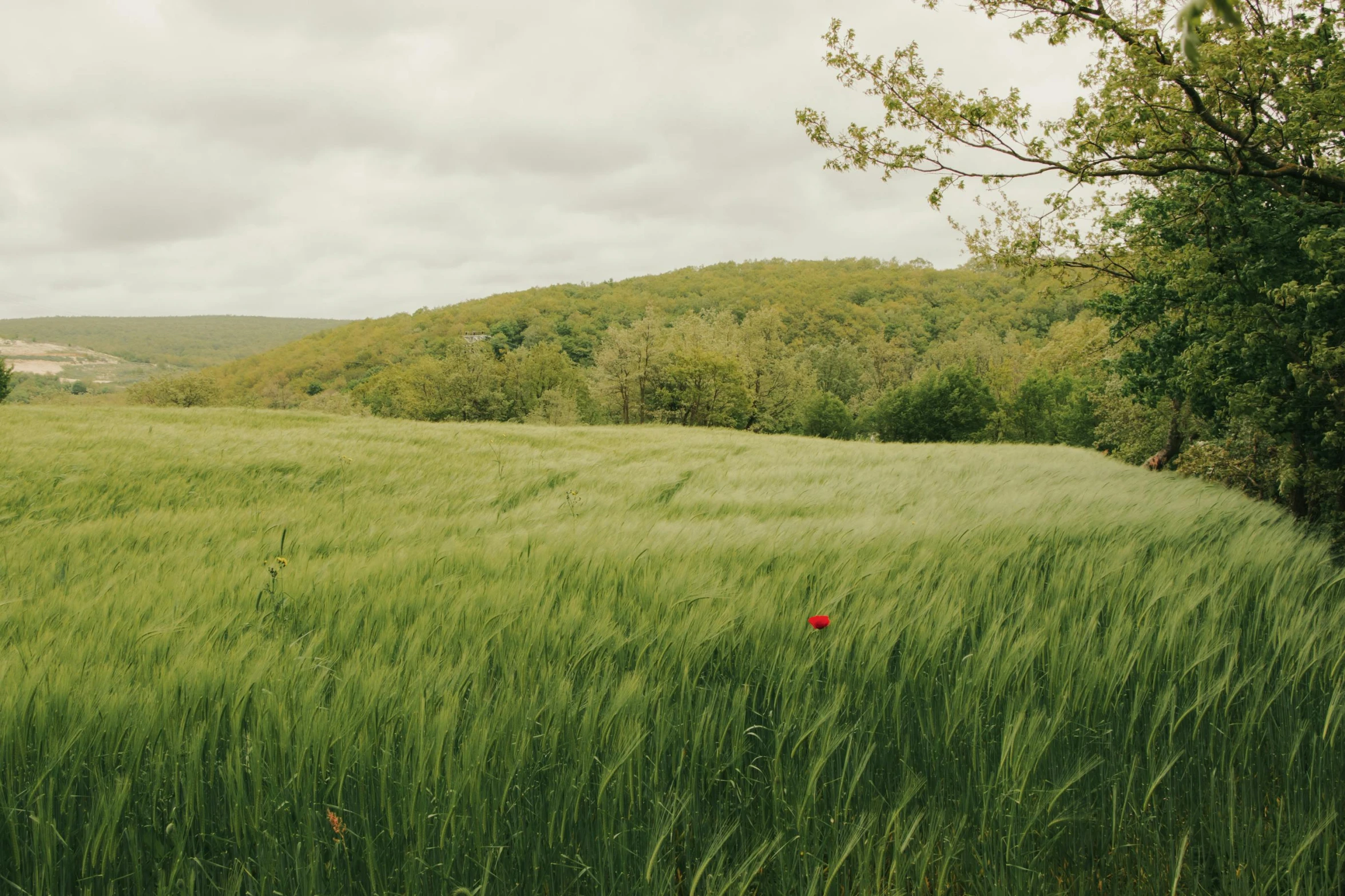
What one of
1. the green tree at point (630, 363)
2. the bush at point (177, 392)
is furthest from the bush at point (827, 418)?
the bush at point (177, 392)

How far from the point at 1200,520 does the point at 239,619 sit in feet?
22.7

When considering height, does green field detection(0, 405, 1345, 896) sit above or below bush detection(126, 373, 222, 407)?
below

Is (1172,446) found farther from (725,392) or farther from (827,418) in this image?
(827,418)

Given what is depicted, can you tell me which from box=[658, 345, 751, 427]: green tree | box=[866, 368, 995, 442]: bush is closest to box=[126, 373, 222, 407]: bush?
box=[658, 345, 751, 427]: green tree

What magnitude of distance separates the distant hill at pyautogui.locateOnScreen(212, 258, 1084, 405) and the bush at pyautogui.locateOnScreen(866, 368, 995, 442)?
41580 mm

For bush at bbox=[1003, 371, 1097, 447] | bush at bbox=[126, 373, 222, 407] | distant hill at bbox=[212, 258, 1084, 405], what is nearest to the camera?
bush at bbox=[1003, 371, 1097, 447]

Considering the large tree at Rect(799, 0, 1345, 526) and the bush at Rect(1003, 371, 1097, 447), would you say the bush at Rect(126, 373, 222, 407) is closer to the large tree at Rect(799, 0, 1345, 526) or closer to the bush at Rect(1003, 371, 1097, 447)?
the large tree at Rect(799, 0, 1345, 526)

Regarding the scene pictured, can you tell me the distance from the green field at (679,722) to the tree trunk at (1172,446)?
59.4 ft

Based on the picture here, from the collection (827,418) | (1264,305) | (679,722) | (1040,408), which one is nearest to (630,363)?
(827,418)

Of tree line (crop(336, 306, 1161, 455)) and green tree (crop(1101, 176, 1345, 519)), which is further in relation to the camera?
tree line (crop(336, 306, 1161, 455))

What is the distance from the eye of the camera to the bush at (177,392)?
7181 centimetres

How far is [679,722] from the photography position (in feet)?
6.92

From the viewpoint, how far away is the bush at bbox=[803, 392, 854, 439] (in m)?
66.4

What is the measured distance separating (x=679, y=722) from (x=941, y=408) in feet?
213
